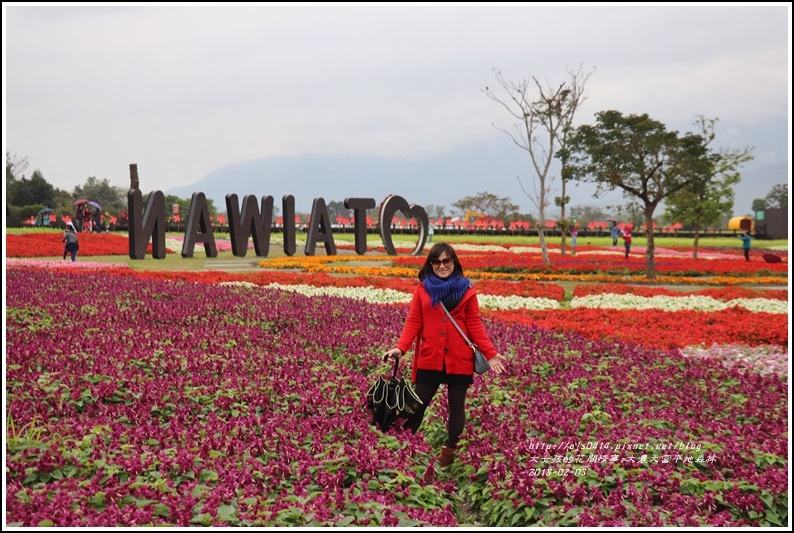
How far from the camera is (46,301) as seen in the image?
458 inches

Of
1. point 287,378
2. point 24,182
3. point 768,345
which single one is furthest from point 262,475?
point 24,182

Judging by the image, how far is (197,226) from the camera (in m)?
28.3

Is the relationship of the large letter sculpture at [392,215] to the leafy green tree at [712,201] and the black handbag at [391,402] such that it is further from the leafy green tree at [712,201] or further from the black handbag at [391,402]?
the black handbag at [391,402]

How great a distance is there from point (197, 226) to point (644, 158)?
16.9 meters

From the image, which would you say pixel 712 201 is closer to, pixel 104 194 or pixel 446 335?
pixel 446 335

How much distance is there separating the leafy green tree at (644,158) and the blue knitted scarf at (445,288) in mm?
19176

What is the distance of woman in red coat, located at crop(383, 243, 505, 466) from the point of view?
607 cm

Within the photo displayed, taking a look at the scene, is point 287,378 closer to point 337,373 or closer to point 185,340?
point 337,373

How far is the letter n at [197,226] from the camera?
27375 mm

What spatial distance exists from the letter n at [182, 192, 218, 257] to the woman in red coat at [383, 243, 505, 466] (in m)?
22.0

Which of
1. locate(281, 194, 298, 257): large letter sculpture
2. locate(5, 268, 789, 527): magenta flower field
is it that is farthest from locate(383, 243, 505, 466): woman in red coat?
locate(281, 194, 298, 257): large letter sculpture

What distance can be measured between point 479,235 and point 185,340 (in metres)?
56.1

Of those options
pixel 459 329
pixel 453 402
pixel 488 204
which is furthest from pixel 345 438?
pixel 488 204

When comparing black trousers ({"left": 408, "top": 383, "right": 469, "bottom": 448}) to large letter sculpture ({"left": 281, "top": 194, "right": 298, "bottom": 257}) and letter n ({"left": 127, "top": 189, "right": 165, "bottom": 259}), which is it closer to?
letter n ({"left": 127, "top": 189, "right": 165, "bottom": 259})
